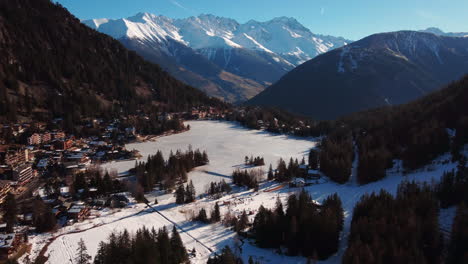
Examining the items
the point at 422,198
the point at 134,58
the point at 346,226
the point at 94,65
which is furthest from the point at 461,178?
the point at 134,58

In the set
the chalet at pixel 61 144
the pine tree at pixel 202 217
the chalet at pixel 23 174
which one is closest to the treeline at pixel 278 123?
the chalet at pixel 61 144

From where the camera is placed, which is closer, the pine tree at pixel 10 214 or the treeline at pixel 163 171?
the pine tree at pixel 10 214

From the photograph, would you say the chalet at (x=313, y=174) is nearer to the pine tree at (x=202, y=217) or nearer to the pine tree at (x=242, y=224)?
the pine tree at (x=242, y=224)

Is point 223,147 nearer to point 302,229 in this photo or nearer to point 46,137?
point 46,137

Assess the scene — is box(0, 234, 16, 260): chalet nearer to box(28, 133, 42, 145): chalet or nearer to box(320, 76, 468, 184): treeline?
box(28, 133, 42, 145): chalet

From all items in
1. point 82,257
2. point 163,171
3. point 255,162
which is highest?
point 163,171

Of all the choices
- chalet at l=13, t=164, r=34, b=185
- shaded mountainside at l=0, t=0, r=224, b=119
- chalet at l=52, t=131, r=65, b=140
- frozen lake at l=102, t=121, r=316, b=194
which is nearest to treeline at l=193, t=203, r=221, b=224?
frozen lake at l=102, t=121, r=316, b=194

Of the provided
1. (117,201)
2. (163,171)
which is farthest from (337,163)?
(117,201)
